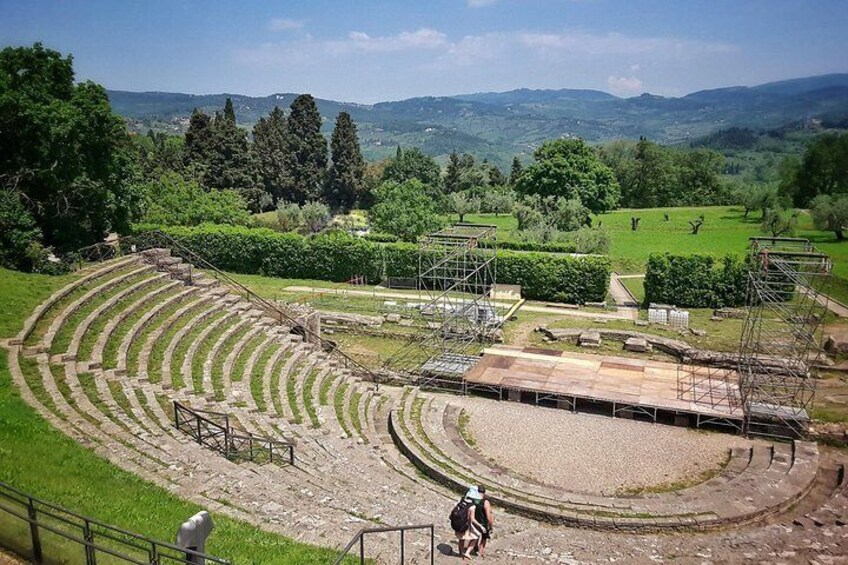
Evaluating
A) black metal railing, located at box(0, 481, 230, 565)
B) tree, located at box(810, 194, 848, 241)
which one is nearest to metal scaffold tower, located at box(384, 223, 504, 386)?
black metal railing, located at box(0, 481, 230, 565)

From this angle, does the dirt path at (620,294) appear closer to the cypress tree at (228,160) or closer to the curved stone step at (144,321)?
the curved stone step at (144,321)

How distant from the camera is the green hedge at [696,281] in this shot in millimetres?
37062

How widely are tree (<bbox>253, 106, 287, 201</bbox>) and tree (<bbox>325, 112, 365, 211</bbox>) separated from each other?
668 cm

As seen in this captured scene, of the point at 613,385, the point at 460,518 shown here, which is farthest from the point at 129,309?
the point at 613,385

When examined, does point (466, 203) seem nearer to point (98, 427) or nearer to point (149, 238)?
point (149, 238)

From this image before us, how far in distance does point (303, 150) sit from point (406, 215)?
31157 millimetres

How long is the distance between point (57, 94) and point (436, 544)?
88.7 feet

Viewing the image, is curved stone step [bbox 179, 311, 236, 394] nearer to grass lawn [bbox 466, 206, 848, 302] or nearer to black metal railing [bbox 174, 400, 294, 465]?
black metal railing [bbox 174, 400, 294, 465]

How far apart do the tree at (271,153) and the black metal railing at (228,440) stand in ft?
202

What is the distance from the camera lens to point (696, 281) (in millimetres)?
37625

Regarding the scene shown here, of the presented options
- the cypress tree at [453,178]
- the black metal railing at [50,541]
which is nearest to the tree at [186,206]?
the black metal railing at [50,541]

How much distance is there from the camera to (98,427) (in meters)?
15.2

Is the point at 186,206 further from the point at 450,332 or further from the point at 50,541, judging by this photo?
the point at 50,541

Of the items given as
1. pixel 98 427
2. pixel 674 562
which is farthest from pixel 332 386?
pixel 674 562
